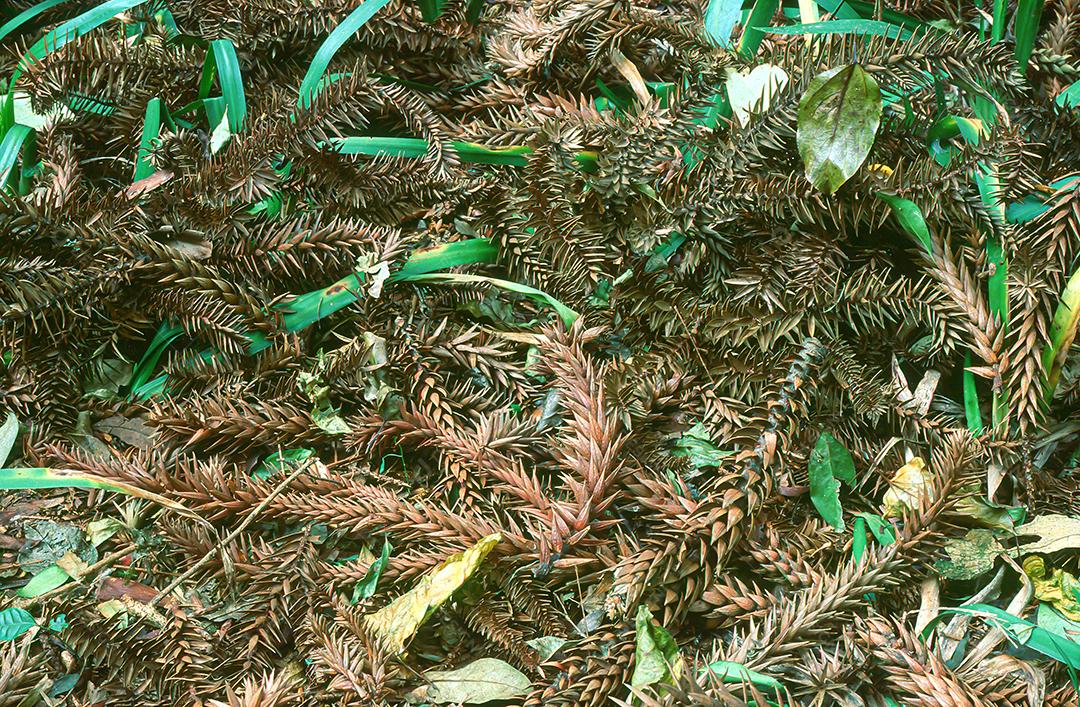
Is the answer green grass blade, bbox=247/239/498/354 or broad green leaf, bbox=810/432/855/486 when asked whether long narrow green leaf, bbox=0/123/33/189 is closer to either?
green grass blade, bbox=247/239/498/354

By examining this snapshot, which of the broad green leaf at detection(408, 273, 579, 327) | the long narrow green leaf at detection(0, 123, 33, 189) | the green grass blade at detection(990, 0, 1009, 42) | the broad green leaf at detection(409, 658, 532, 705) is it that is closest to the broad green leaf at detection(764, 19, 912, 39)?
the green grass blade at detection(990, 0, 1009, 42)

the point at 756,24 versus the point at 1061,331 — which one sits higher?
the point at 756,24

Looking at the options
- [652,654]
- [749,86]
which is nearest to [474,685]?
[652,654]

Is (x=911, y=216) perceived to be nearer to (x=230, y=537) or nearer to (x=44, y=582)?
(x=230, y=537)

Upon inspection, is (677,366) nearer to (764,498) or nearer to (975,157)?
(764,498)

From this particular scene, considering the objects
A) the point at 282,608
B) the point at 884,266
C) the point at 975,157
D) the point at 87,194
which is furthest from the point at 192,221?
the point at 975,157
